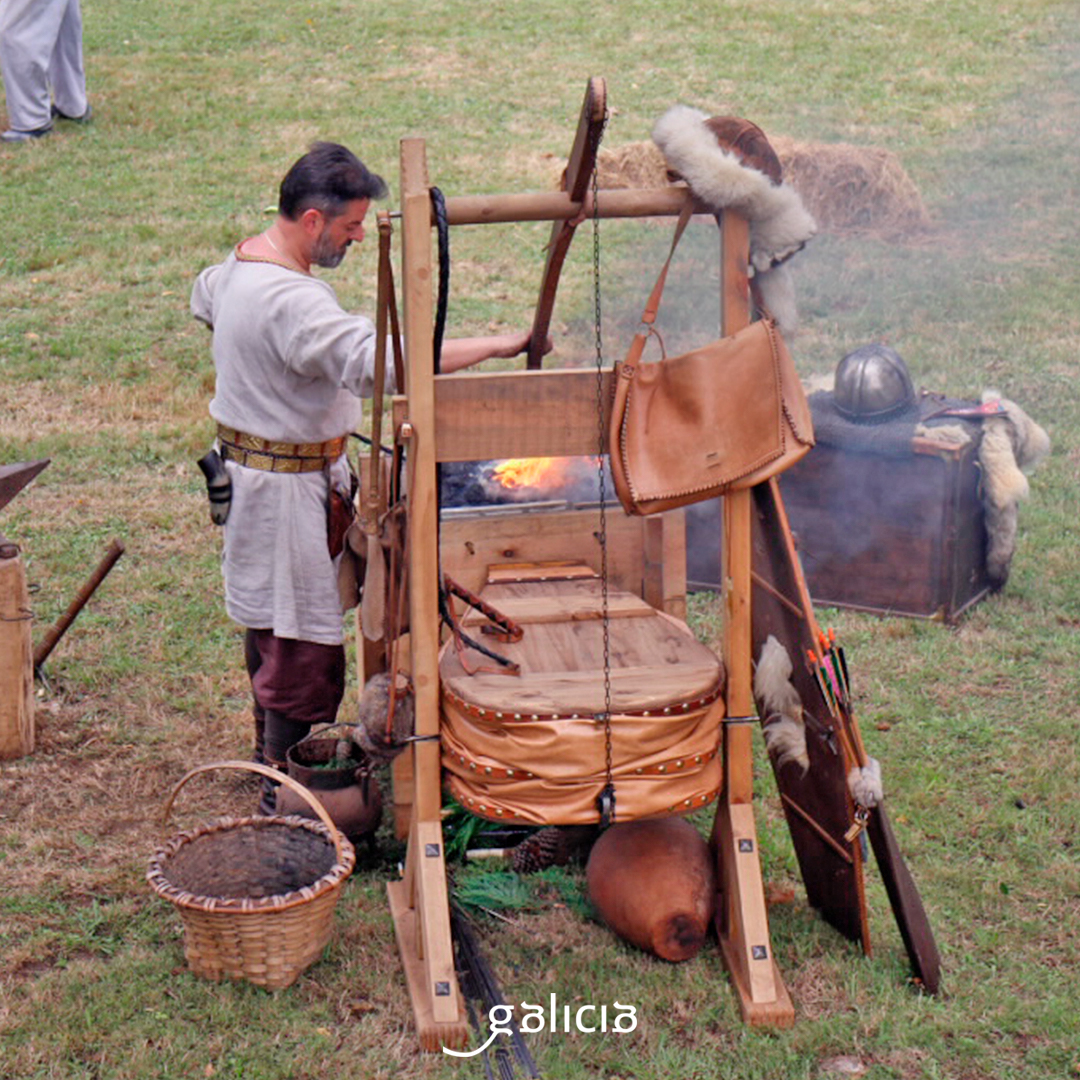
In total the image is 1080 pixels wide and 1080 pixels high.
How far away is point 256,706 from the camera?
5012mm

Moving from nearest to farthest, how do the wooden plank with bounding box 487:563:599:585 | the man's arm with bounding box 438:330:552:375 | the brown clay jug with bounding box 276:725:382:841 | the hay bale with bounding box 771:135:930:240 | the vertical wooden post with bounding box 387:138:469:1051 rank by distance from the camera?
1. the vertical wooden post with bounding box 387:138:469:1051
2. the man's arm with bounding box 438:330:552:375
3. the brown clay jug with bounding box 276:725:382:841
4. the wooden plank with bounding box 487:563:599:585
5. the hay bale with bounding box 771:135:930:240

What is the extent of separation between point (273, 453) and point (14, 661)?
1297 millimetres

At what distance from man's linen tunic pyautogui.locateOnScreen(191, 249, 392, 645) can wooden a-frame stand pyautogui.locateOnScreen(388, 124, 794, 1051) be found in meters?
0.55

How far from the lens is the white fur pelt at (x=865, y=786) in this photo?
3740 millimetres

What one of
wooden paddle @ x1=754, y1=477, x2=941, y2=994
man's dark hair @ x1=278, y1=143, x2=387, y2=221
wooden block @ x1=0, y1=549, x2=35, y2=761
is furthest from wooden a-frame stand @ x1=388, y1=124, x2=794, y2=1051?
wooden block @ x1=0, y1=549, x2=35, y2=761

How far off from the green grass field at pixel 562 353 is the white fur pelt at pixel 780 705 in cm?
50

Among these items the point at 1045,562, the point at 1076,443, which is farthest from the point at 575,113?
the point at 1045,562

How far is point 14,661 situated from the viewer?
202 inches

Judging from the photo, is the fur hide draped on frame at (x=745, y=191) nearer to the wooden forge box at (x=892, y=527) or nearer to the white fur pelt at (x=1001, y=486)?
the wooden forge box at (x=892, y=527)

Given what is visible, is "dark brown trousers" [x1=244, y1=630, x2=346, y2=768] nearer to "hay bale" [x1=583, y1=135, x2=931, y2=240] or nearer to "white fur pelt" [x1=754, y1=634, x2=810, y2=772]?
"white fur pelt" [x1=754, y1=634, x2=810, y2=772]

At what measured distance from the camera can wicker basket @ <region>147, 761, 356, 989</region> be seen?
3818mm

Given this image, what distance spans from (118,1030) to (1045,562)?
14.4 feet

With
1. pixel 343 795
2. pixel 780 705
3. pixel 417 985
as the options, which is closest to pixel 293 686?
pixel 343 795

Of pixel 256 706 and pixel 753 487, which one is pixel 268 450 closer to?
pixel 256 706
